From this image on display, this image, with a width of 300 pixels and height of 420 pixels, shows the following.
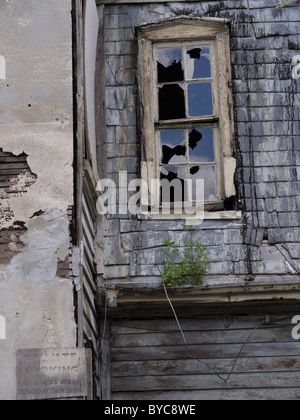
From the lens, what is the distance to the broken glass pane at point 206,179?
8148mm

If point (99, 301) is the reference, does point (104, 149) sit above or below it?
above

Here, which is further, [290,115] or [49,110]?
[290,115]

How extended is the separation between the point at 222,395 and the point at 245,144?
103 inches

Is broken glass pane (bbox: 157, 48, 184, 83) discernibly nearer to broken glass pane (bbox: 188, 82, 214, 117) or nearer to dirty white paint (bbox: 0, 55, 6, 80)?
broken glass pane (bbox: 188, 82, 214, 117)

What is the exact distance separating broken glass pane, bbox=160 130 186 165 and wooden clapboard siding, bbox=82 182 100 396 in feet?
3.50

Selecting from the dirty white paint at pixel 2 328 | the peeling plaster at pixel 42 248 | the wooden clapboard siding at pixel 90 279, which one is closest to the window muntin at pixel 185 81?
the wooden clapboard siding at pixel 90 279

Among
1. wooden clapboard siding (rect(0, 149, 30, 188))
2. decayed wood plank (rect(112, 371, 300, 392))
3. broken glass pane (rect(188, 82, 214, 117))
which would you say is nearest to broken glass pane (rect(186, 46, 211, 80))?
broken glass pane (rect(188, 82, 214, 117))

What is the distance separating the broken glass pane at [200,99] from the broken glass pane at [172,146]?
280 millimetres

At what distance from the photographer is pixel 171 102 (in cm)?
846
